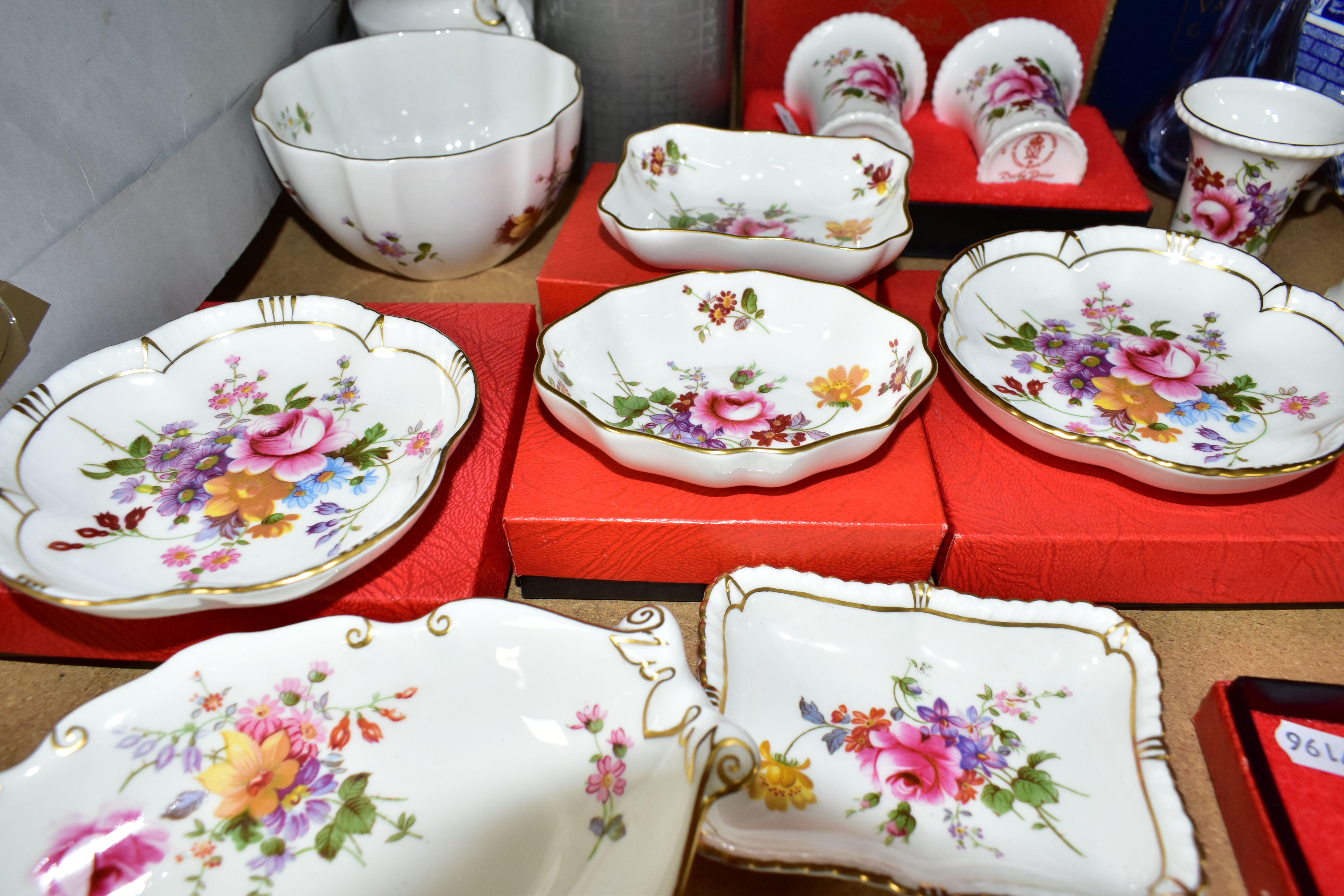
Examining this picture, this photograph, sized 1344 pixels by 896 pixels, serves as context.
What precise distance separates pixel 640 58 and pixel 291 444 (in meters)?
0.75

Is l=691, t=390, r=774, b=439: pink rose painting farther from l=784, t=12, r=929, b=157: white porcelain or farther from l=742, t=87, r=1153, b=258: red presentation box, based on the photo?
l=784, t=12, r=929, b=157: white porcelain

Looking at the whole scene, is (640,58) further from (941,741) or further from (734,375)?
(941,741)

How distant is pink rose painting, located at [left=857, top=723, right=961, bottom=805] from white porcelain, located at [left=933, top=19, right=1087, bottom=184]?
2.60 feet

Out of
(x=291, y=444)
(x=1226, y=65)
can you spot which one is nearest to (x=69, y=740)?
(x=291, y=444)

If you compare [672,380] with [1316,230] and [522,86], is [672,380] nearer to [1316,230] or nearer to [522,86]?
[522,86]

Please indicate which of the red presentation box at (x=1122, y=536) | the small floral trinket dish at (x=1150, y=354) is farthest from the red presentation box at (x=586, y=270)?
the red presentation box at (x=1122, y=536)

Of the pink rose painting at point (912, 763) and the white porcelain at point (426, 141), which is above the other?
the white porcelain at point (426, 141)

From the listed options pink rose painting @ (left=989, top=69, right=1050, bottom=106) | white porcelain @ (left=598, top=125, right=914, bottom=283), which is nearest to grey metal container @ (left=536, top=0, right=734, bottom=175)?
white porcelain @ (left=598, top=125, right=914, bottom=283)

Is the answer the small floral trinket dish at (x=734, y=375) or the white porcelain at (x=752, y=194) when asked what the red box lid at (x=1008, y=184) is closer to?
the white porcelain at (x=752, y=194)

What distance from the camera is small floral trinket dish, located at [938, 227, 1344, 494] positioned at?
2.44 feet

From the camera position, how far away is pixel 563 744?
60cm

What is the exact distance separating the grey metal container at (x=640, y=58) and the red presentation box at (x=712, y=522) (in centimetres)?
67

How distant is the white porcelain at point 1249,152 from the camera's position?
0.94 metres

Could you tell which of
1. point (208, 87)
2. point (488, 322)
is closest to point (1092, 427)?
point (488, 322)
